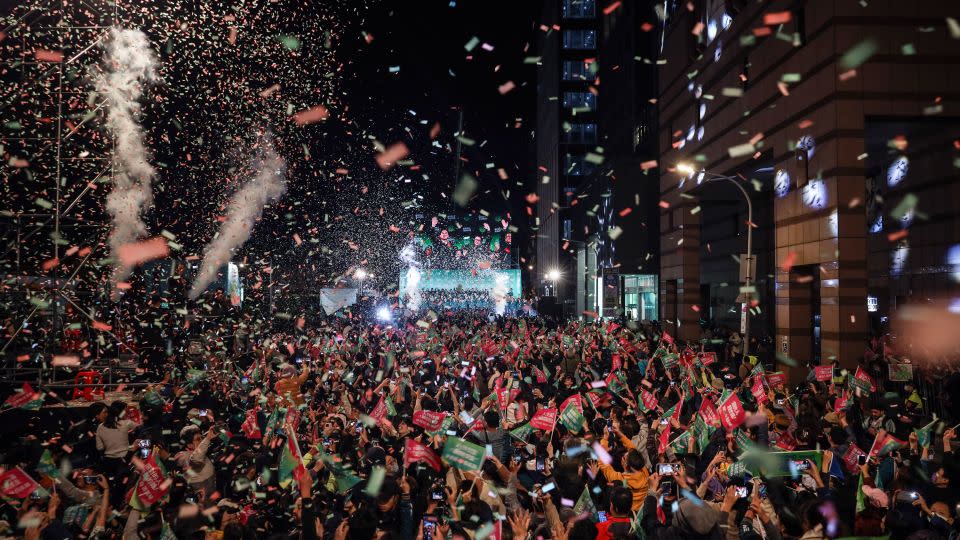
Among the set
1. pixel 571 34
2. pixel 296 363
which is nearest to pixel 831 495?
pixel 296 363

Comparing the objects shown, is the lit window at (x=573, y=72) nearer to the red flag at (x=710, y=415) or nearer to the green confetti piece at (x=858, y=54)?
the green confetti piece at (x=858, y=54)

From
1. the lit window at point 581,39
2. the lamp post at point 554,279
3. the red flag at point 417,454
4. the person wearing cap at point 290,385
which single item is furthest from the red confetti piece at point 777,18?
the lit window at point 581,39

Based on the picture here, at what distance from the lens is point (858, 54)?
16.5 meters

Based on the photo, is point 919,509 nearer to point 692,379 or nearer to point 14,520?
point 692,379

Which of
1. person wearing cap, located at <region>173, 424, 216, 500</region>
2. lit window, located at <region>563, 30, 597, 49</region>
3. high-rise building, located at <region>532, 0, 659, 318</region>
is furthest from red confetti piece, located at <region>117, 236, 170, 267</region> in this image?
lit window, located at <region>563, 30, 597, 49</region>

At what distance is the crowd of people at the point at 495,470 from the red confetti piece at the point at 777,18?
12023 millimetres

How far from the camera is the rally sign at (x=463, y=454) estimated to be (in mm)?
5762

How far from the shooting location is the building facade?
16.5m

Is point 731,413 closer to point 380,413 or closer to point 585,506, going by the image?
point 585,506

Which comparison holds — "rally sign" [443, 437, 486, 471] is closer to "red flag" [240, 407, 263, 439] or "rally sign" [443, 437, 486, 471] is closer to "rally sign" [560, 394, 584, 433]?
"rally sign" [560, 394, 584, 433]

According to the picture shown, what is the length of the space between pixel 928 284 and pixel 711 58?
10942 mm

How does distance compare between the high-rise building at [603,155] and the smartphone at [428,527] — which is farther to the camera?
the high-rise building at [603,155]

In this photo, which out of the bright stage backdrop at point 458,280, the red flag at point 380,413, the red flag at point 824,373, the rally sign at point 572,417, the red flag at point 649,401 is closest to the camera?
the rally sign at point 572,417

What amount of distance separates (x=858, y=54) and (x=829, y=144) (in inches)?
90.8
